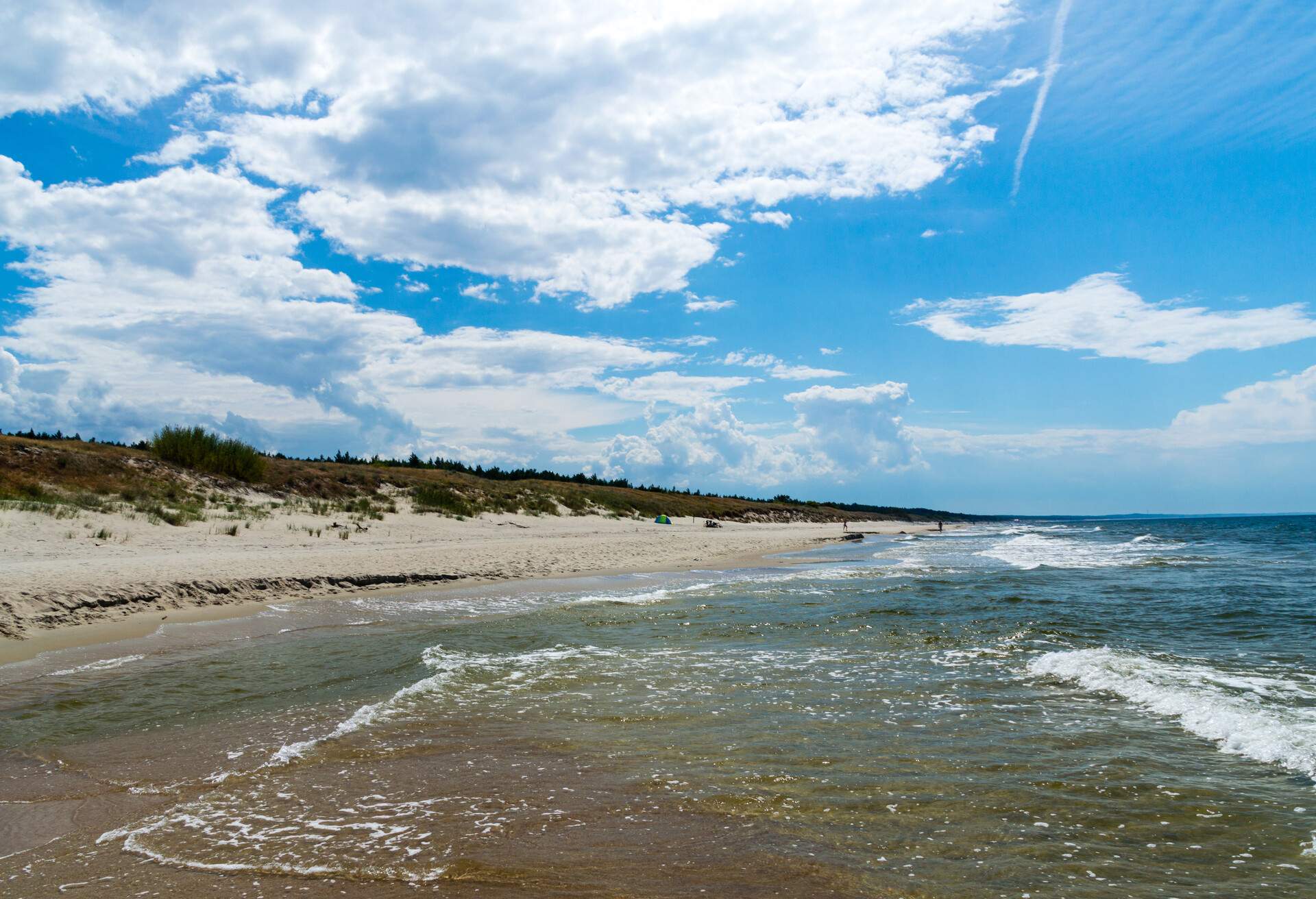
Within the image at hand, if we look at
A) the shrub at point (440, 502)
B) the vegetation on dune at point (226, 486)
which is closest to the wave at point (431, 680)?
the vegetation on dune at point (226, 486)

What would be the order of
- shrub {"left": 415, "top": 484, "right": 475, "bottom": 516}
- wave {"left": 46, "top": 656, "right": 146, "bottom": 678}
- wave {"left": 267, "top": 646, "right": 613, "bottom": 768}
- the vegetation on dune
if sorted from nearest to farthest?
wave {"left": 267, "top": 646, "right": 613, "bottom": 768}, wave {"left": 46, "top": 656, "right": 146, "bottom": 678}, the vegetation on dune, shrub {"left": 415, "top": 484, "right": 475, "bottom": 516}

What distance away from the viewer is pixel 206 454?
114 feet

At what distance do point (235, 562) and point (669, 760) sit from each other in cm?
1506

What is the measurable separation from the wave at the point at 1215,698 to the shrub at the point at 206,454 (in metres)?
35.3

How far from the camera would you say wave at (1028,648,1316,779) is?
22.8 ft

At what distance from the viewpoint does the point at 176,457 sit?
33781 millimetres

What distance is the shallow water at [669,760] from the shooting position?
447 cm

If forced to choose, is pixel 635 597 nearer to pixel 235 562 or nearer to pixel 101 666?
pixel 235 562

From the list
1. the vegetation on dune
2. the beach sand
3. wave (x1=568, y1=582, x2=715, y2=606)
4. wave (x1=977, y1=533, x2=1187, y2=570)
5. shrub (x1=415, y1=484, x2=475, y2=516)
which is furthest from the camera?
shrub (x1=415, y1=484, x2=475, y2=516)

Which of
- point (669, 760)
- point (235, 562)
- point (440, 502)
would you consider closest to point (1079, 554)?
point (440, 502)

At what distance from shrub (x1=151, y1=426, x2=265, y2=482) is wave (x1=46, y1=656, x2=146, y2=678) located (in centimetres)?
2741

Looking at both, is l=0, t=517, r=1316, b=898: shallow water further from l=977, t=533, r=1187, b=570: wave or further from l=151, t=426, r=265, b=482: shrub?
l=151, t=426, r=265, b=482: shrub

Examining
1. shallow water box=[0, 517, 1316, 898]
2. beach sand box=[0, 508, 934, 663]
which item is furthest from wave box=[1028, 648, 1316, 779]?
beach sand box=[0, 508, 934, 663]

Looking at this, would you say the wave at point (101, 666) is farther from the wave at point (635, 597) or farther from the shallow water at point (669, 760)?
the wave at point (635, 597)
